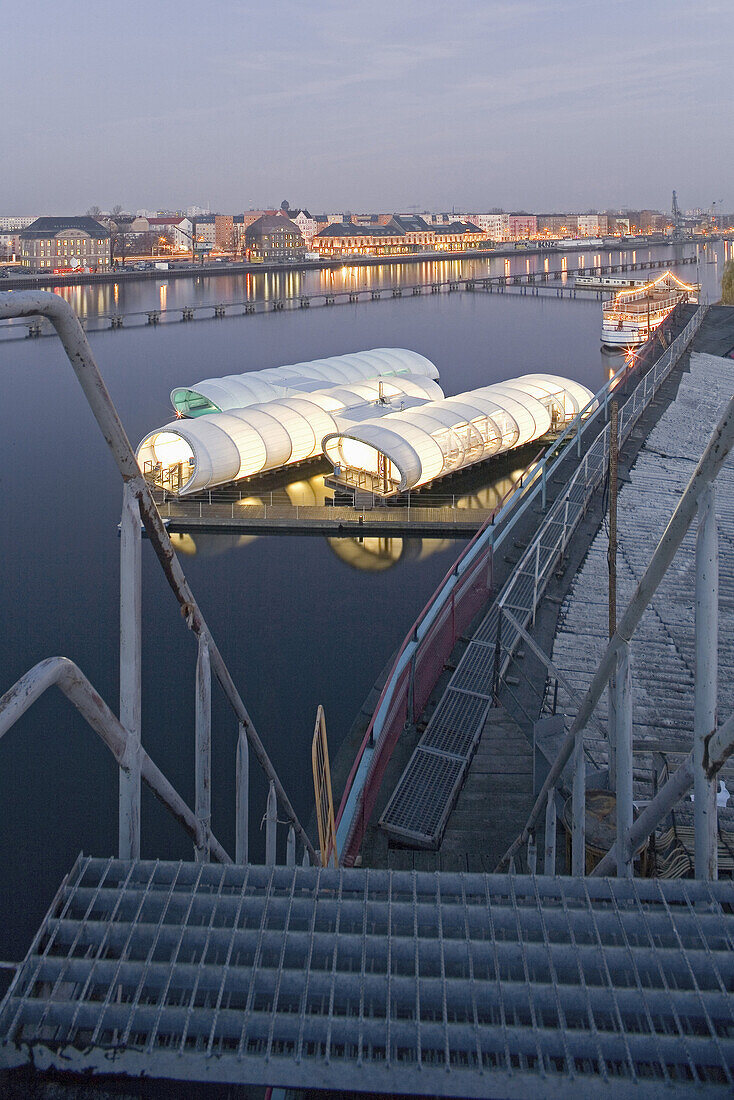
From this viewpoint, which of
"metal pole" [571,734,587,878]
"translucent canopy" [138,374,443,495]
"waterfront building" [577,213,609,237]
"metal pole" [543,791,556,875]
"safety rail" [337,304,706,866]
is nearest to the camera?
"metal pole" [571,734,587,878]

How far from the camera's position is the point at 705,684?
5.03 ft

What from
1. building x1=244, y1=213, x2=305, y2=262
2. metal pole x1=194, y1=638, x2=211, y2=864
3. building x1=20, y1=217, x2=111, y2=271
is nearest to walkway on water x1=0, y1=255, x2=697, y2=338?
building x1=244, y1=213, x2=305, y2=262

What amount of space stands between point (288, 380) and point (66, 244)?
47649 millimetres

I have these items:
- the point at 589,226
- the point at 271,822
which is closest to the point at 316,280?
the point at 271,822

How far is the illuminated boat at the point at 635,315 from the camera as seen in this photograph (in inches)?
974

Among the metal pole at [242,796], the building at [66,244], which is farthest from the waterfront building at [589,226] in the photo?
the metal pole at [242,796]

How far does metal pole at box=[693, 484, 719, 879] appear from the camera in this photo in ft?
4.84

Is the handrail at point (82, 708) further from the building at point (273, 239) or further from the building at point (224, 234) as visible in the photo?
the building at point (224, 234)

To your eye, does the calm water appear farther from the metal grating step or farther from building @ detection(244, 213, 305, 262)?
building @ detection(244, 213, 305, 262)

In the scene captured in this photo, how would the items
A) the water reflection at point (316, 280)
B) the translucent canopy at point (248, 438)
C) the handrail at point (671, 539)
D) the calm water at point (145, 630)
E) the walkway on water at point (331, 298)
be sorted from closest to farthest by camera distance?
1. the handrail at point (671, 539)
2. the calm water at point (145, 630)
3. the translucent canopy at point (248, 438)
4. the walkway on water at point (331, 298)
5. the water reflection at point (316, 280)

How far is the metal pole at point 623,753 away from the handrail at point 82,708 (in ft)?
2.66

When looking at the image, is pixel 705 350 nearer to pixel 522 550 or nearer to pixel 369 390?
pixel 369 390

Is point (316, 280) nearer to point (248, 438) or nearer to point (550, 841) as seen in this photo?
point (248, 438)

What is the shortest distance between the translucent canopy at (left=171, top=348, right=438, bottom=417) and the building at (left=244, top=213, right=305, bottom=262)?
50.6m
